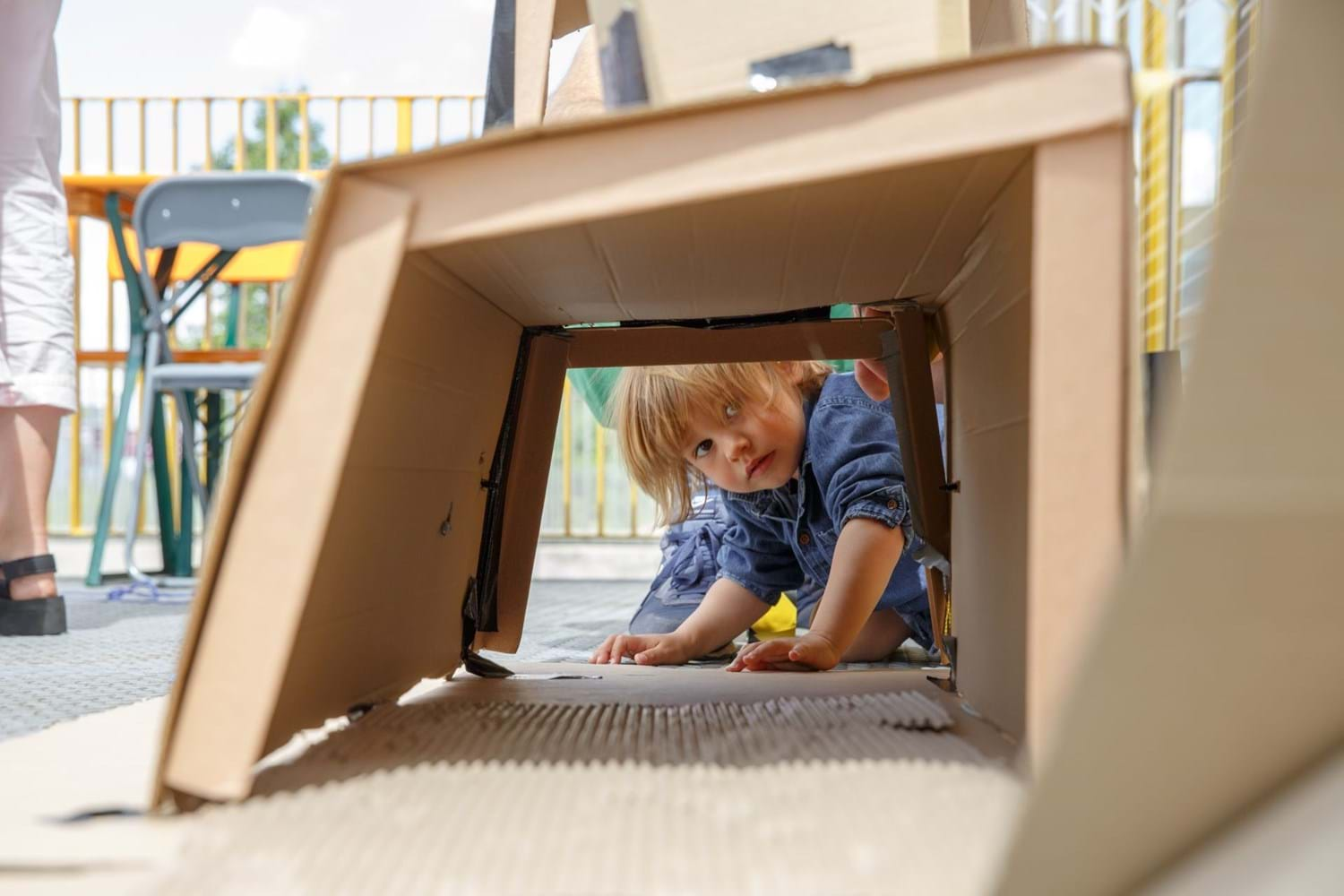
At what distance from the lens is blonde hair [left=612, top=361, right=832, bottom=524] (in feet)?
3.72

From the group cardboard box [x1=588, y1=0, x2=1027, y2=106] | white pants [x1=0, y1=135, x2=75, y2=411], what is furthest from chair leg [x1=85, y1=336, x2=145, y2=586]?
cardboard box [x1=588, y1=0, x2=1027, y2=106]

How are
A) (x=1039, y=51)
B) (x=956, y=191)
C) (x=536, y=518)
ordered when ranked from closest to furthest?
(x=1039, y=51)
(x=956, y=191)
(x=536, y=518)

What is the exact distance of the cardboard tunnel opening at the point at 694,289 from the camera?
1.23 ft

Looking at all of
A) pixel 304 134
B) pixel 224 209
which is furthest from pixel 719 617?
pixel 304 134

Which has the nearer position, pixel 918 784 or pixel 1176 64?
pixel 918 784

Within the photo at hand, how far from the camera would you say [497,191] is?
1.37ft

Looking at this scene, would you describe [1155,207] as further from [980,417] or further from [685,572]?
[980,417]

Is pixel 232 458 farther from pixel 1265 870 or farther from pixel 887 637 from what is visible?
pixel 887 637

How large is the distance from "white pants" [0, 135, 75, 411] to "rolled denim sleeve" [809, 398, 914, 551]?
90cm

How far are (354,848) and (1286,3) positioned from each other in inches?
15.1

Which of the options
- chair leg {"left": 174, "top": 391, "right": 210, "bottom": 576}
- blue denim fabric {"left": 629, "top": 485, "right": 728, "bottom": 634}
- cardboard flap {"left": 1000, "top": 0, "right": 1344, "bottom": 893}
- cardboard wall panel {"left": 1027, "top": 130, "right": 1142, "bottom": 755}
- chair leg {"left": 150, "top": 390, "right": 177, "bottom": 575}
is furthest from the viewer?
chair leg {"left": 150, "top": 390, "right": 177, "bottom": 575}

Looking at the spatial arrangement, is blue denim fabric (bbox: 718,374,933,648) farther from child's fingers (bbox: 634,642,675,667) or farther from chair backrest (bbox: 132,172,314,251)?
chair backrest (bbox: 132,172,314,251)

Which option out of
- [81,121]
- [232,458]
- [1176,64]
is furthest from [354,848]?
[81,121]

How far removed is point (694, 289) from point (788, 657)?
383mm
